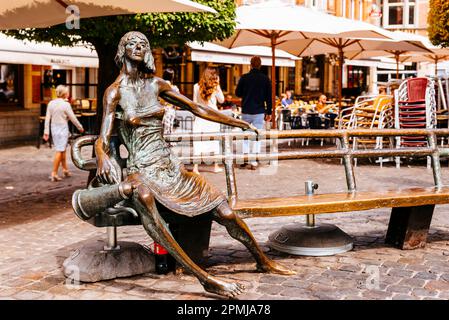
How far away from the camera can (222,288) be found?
4414 millimetres

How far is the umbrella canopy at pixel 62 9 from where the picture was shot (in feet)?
21.0

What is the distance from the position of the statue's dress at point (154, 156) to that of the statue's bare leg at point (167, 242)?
29 cm

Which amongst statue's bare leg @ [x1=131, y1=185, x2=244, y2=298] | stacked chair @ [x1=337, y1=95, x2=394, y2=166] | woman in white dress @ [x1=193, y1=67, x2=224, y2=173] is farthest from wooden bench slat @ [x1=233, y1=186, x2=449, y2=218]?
stacked chair @ [x1=337, y1=95, x2=394, y2=166]

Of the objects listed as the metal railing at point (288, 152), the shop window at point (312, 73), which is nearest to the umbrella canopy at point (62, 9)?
the metal railing at point (288, 152)

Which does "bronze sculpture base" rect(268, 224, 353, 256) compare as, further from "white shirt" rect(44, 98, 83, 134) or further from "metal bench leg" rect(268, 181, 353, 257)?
"white shirt" rect(44, 98, 83, 134)

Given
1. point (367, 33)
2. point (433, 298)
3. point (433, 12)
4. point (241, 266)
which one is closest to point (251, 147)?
point (367, 33)

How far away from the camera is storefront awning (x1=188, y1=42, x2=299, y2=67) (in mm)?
15891

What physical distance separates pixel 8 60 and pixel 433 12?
8.34 metres

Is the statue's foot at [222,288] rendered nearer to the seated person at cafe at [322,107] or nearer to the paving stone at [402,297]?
→ the paving stone at [402,297]

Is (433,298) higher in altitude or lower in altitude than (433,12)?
lower
